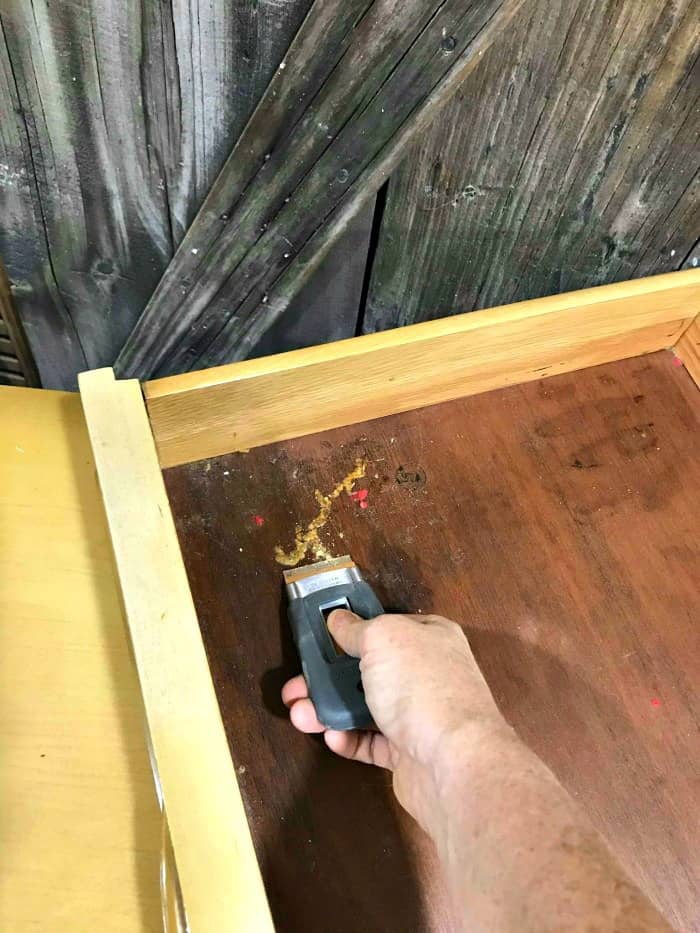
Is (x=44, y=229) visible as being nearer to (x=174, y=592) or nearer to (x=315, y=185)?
(x=315, y=185)

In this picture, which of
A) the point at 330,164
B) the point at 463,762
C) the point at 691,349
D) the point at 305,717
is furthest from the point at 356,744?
the point at 691,349

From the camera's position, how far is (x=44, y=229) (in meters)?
0.67

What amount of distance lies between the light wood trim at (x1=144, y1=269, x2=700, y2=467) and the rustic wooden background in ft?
0.23

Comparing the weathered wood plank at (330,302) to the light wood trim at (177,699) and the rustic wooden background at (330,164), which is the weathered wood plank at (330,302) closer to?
the rustic wooden background at (330,164)

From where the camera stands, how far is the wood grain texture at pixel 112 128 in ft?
1.77

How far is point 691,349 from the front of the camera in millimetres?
905

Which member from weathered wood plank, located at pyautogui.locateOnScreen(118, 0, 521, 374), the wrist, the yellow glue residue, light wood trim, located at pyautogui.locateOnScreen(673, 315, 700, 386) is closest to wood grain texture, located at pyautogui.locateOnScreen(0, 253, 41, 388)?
weathered wood plank, located at pyautogui.locateOnScreen(118, 0, 521, 374)

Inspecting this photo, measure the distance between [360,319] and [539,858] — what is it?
0.62 metres

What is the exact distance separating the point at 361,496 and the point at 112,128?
423 millimetres

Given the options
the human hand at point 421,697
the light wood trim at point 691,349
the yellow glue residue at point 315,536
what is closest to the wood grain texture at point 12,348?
the yellow glue residue at point 315,536

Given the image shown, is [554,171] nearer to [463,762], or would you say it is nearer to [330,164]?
[330,164]

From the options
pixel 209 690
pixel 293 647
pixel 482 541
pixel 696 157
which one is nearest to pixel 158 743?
pixel 209 690

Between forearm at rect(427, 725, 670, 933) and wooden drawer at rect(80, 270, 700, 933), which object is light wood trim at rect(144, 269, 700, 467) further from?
forearm at rect(427, 725, 670, 933)

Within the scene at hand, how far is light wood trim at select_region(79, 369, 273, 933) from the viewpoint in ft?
1.50
